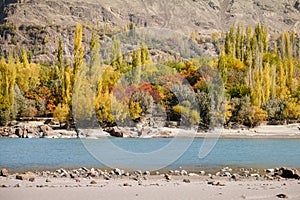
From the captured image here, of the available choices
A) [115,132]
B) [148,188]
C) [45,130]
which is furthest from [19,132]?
[148,188]

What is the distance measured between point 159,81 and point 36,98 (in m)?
15.1

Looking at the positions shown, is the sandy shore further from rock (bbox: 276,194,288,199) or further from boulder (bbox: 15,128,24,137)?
boulder (bbox: 15,128,24,137)

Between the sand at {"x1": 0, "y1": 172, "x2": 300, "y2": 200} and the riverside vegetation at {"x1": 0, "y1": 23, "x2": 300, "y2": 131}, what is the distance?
23697 millimetres

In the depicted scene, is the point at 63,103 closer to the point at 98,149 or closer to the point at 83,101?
the point at 83,101

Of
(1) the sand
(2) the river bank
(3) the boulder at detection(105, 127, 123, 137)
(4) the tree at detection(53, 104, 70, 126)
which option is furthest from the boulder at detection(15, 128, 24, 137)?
(1) the sand

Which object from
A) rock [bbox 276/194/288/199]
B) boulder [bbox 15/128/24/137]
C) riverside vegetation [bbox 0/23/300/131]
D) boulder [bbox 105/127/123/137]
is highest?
riverside vegetation [bbox 0/23/300/131]

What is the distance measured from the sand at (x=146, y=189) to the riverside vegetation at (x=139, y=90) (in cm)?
2370

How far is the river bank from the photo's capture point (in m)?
46.8

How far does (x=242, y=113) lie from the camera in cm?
5666

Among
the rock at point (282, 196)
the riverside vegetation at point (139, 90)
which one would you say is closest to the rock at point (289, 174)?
the rock at point (282, 196)

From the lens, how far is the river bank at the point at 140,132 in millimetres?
46812

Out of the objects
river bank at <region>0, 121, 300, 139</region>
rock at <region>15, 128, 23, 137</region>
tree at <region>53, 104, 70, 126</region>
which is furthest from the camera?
tree at <region>53, 104, 70, 126</region>

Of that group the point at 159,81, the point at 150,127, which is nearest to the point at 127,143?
the point at 150,127

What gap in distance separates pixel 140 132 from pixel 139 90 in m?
3.27
